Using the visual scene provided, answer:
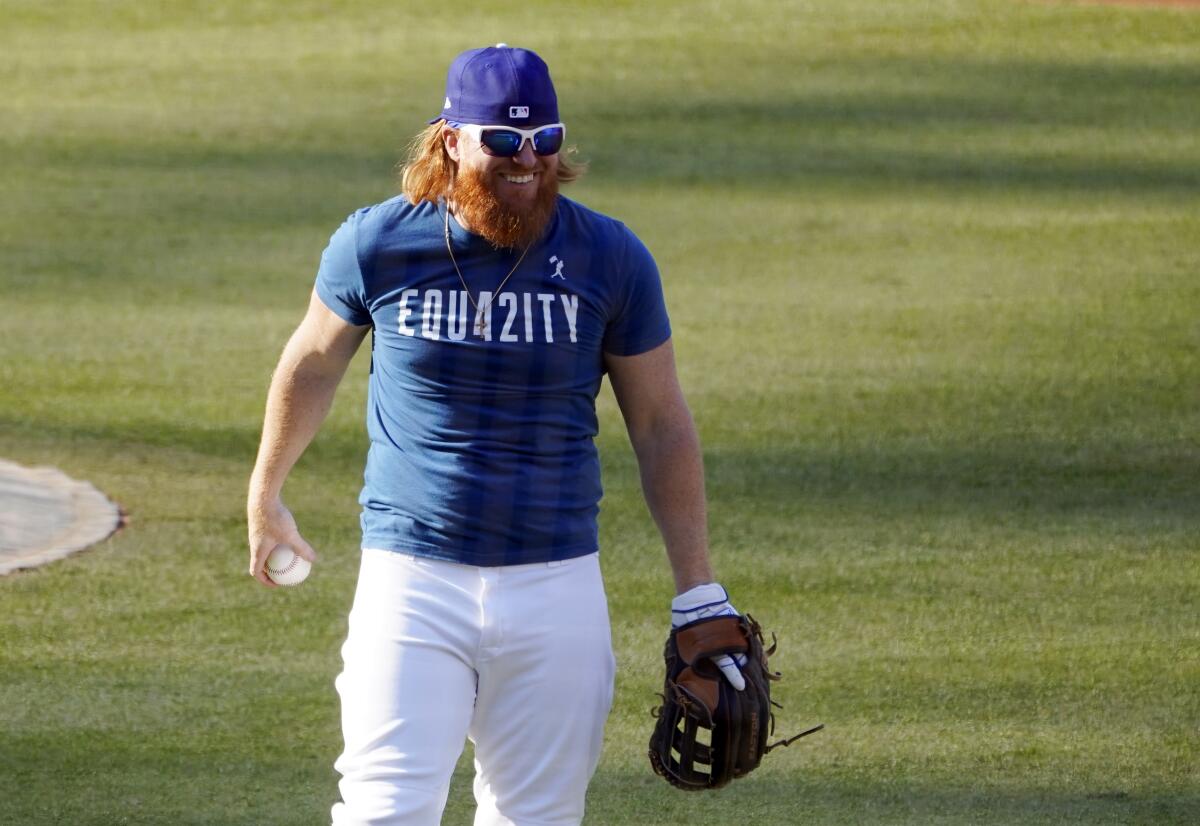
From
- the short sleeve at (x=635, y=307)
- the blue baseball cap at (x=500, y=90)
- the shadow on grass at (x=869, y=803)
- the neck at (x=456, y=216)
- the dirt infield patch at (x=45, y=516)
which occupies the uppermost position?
the blue baseball cap at (x=500, y=90)

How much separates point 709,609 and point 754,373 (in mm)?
6082

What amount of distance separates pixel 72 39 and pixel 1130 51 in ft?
29.2

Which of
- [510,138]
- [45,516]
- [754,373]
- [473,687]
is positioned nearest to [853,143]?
[754,373]

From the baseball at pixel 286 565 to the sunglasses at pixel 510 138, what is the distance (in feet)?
3.23

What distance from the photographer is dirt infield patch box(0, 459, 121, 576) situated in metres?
7.59

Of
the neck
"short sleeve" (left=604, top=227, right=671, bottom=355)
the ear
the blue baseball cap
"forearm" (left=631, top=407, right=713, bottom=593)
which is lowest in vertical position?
"forearm" (left=631, top=407, right=713, bottom=593)

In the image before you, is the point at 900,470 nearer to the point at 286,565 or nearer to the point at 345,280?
the point at 286,565

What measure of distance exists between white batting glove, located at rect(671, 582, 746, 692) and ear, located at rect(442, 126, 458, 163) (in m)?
0.99

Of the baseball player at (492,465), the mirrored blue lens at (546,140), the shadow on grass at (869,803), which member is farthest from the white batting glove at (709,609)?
the shadow on grass at (869,803)

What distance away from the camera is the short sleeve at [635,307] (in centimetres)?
395

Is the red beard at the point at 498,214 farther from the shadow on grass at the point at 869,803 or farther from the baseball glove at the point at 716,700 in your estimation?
the shadow on grass at the point at 869,803

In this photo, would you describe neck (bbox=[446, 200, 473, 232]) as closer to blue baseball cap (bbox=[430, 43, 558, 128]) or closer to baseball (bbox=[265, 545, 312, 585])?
blue baseball cap (bbox=[430, 43, 558, 128])

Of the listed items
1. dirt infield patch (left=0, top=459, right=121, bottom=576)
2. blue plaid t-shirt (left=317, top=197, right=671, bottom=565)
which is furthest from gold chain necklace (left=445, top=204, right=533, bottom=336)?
dirt infield patch (left=0, top=459, right=121, bottom=576)

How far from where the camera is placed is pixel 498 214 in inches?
152
